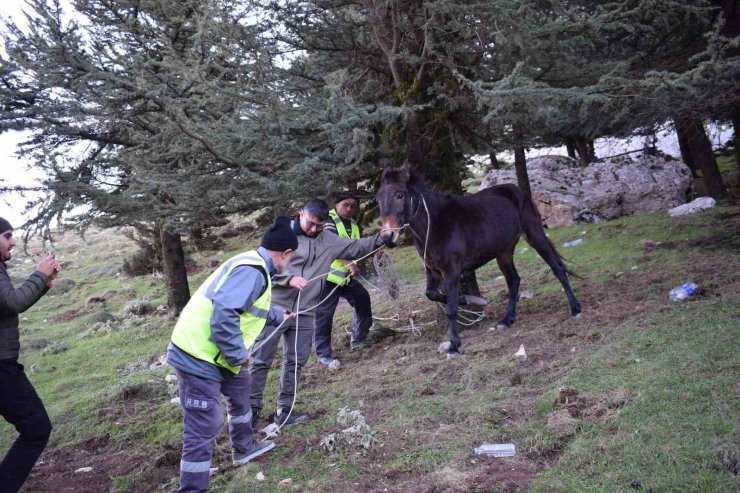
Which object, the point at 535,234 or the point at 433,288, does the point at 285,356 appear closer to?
the point at 433,288

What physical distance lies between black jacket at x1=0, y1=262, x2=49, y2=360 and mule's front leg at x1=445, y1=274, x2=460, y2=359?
436 centimetres

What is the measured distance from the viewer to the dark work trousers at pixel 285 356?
5559 mm

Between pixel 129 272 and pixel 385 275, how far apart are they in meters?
16.4

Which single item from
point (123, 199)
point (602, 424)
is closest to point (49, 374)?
point (123, 199)

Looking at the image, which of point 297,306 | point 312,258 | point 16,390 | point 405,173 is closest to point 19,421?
point 16,390

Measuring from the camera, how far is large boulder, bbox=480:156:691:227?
15.2 meters

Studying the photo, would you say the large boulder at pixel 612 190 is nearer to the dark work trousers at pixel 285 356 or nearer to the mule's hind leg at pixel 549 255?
the mule's hind leg at pixel 549 255

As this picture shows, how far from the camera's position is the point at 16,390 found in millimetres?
4445

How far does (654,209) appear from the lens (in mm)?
15031

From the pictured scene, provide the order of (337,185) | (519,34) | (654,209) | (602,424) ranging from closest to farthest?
(602,424) < (519,34) < (337,185) < (654,209)

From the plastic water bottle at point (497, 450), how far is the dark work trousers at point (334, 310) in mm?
3751

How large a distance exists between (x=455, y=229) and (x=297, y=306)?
2623 mm

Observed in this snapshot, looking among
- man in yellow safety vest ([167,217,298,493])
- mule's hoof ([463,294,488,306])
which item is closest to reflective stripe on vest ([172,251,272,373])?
man in yellow safety vest ([167,217,298,493])

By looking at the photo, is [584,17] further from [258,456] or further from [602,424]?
[258,456]
